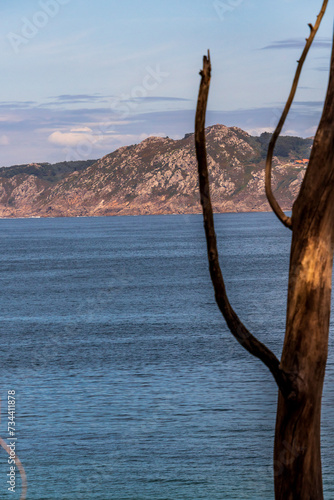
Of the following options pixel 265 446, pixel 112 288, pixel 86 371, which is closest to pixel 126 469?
pixel 265 446

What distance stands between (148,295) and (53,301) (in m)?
8.90

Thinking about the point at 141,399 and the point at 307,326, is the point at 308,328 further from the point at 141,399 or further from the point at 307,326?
the point at 141,399

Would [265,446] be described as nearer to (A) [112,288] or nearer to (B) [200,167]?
(B) [200,167]

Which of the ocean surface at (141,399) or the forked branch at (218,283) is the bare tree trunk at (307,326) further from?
the ocean surface at (141,399)

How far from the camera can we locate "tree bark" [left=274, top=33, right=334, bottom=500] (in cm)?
548

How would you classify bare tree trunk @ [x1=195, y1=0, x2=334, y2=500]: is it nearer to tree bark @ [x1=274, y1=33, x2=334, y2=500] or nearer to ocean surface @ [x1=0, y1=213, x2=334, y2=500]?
tree bark @ [x1=274, y1=33, x2=334, y2=500]

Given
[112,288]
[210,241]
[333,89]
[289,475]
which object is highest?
[333,89]

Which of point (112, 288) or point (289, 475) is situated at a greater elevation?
point (289, 475)

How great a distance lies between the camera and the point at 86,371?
112 ft

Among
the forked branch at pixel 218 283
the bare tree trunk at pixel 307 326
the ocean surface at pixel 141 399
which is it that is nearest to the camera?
the forked branch at pixel 218 283

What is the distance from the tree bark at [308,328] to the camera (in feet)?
18.0

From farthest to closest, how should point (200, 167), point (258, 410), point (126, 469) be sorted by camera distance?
1. point (258, 410)
2. point (126, 469)
3. point (200, 167)

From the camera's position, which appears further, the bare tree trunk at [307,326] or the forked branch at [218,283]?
the bare tree trunk at [307,326]

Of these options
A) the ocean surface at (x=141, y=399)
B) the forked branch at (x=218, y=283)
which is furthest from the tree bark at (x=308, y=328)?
the ocean surface at (x=141, y=399)
